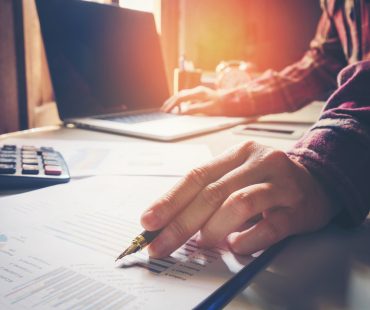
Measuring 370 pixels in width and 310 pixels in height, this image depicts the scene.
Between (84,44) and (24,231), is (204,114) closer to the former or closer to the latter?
(84,44)

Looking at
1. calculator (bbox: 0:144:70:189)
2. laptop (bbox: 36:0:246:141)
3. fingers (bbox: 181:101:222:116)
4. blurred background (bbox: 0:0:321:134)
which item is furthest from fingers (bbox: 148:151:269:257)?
blurred background (bbox: 0:0:321:134)

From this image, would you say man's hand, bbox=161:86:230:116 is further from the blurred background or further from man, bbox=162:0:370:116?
the blurred background

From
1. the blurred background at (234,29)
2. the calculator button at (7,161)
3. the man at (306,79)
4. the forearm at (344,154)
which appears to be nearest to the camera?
the forearm at (344,154)

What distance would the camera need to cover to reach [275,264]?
0.35 metres

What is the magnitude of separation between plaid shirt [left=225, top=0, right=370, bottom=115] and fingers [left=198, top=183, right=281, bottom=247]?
74 centimetres

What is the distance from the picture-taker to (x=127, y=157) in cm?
69

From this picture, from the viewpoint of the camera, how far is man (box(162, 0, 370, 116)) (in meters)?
1.07

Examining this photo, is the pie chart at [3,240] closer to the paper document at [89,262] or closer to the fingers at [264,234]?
the paper document at [89,262]

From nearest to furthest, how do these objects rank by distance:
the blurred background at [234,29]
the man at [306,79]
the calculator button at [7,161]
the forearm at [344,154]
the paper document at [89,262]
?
the paper document at [89,262] < the forearm at [344,154] < the calculator button at [7,161] < the man at [306,79] < the blurred background at [234,29]

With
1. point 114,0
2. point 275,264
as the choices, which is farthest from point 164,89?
point 275,264

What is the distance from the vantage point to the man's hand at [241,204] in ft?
1.19

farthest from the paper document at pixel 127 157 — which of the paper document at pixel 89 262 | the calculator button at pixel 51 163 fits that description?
the paper document at pixel 89 262

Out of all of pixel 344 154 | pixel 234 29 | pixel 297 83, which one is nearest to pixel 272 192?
pixel 344 154

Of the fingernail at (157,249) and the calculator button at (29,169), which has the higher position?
the calculator button at (29,169)
